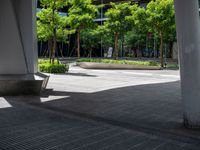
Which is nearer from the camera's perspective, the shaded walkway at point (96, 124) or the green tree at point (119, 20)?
the shaded walkway at point (96, 124)

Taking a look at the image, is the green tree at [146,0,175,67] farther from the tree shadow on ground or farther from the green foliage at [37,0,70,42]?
the tree shadow on ground

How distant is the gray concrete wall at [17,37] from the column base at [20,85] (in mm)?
712

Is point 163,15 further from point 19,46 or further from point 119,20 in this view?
point 19,46

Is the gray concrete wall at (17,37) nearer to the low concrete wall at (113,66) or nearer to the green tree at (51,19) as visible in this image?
the green tree at (51,19)

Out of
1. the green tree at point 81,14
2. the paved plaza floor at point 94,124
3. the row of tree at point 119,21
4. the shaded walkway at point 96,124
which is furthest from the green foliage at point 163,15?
the shaded walkway at point 96,124

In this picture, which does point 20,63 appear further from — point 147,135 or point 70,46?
point 70,46

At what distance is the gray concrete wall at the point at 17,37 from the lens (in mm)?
11266

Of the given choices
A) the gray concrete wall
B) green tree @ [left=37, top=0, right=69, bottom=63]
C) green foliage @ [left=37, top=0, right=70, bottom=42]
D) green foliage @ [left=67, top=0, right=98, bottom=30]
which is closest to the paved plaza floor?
the gray concrete wall

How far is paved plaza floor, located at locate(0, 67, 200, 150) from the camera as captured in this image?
17.9 feet

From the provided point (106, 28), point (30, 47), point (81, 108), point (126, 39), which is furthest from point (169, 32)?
point (81, 108)

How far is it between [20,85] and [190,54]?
22.0 ft

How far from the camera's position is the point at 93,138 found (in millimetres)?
5809

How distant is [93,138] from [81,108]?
10.0 ft

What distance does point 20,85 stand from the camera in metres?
10.8
